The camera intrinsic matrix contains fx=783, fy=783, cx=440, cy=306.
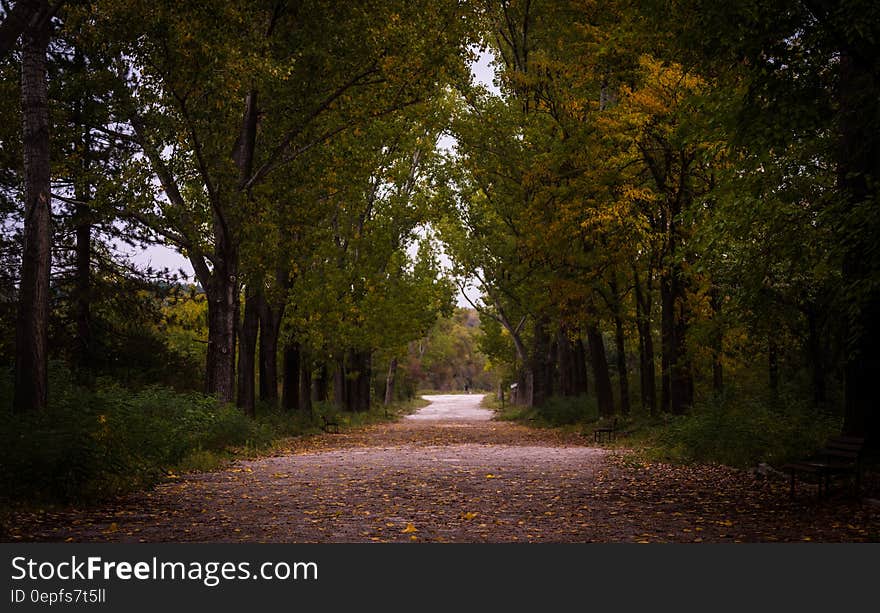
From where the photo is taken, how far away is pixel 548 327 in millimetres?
34688

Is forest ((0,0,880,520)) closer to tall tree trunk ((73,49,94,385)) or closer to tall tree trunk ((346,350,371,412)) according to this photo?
tall tree trunk ((73,49,94,385))

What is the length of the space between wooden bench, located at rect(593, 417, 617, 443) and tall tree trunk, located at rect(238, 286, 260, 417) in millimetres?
10728

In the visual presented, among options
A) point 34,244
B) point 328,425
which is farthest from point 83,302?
point 34,244

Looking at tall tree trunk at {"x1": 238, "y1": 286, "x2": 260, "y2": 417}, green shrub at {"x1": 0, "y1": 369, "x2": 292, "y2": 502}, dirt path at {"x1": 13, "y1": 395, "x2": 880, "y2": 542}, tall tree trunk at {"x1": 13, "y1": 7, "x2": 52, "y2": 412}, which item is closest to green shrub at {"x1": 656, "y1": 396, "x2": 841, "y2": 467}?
dirt path at {"x1": 13, "y1": 395, "x2": 880, "y2": 542}

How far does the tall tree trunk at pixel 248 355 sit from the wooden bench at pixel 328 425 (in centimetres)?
389

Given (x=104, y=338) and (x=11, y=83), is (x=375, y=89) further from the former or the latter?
(x=104, y=338)

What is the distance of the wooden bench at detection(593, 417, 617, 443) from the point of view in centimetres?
2360

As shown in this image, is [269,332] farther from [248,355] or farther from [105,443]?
[105,443]

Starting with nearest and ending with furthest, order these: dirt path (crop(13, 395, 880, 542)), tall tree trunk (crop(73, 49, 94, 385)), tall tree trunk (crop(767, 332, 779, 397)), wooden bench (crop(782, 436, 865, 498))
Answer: dirt path (crop(13, 395, 880, 542)), wooden bench (crop(782, 436, 865, 498)), tall tree trunk (crop(73, 49, 94, 385)), tall tree trunk (crop(767, 332, 779, 397))

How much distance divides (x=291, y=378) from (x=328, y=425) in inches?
94.7

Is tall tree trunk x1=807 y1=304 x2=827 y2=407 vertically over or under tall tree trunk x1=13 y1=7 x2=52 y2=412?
under

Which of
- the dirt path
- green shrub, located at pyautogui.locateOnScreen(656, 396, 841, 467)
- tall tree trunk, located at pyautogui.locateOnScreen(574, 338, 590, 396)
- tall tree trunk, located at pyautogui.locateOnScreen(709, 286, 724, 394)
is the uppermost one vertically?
tall tree trunk, located at pyautogui.locateOnScreen(709, 286, 724, 394)

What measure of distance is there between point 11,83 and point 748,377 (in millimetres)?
25961

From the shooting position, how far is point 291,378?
97.2 feet
